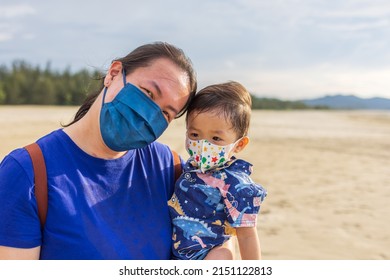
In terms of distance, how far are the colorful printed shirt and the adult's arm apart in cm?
69

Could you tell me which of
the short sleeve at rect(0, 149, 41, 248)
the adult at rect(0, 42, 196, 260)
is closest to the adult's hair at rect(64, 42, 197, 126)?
the adult at rect(0, 42, 196, 260)

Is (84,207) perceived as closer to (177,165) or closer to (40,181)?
(40,181)

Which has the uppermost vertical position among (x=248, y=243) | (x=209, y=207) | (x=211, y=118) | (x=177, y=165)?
(x=211, y=118)

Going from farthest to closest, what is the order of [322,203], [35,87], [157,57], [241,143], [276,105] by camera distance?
[276,105] → [35,87] → [322,203] → [241,143] → [157,57]

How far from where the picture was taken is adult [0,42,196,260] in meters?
1.70

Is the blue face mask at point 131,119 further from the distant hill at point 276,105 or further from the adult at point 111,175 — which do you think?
the distant hill at point 276,105

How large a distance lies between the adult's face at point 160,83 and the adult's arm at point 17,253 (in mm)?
710

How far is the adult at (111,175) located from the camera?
1697 millimetres

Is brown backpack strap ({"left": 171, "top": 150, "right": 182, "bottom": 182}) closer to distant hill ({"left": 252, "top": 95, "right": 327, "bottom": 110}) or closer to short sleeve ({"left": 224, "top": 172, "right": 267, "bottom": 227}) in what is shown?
short sleeve ({"left": 224, "top": 172, "right": 267, "bottom": 227})

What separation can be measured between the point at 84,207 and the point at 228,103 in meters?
0.89

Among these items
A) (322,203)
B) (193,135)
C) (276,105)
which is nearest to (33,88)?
(276,105)

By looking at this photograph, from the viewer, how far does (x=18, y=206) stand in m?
1.67
